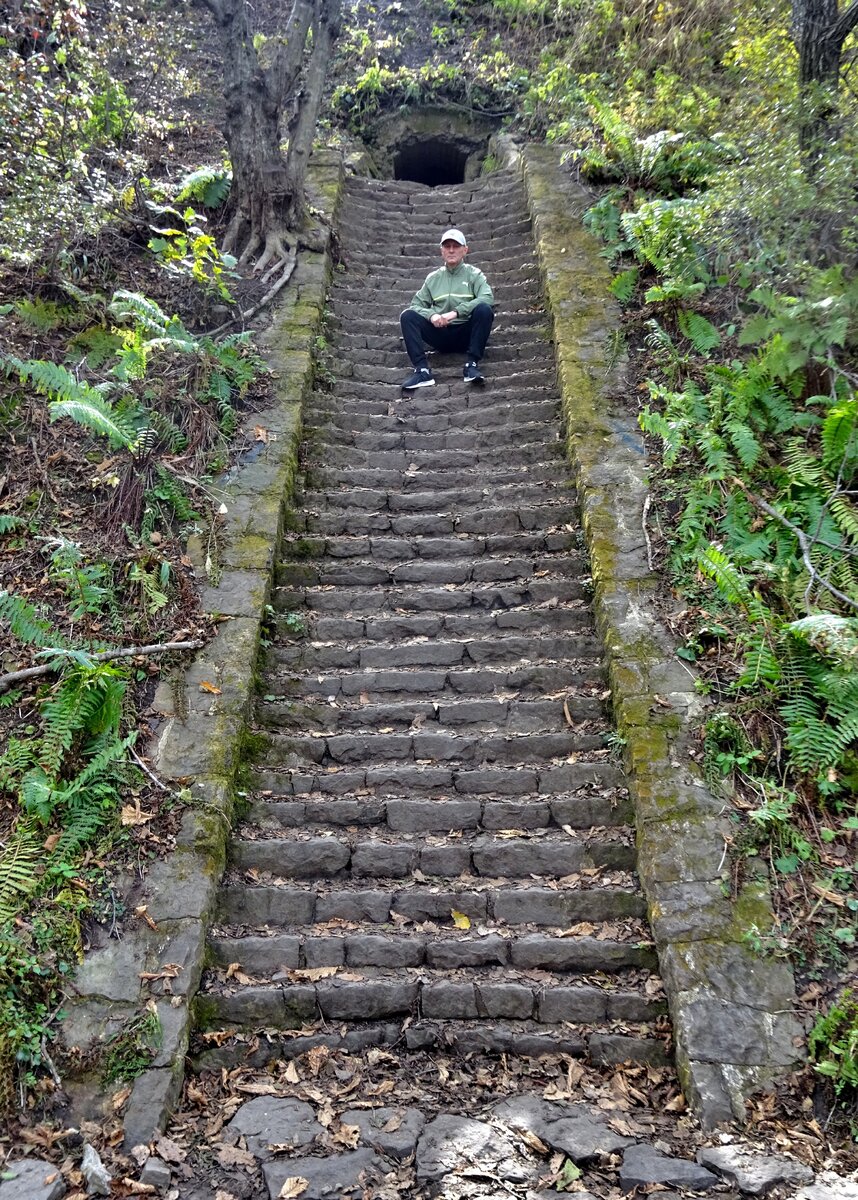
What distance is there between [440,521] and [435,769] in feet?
7.07

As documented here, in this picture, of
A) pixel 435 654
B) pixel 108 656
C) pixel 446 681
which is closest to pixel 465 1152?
pixel 446 681

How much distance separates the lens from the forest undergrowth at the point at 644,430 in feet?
12.5

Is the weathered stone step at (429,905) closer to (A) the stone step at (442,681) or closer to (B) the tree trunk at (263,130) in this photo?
(A) the stone step at (442,681)

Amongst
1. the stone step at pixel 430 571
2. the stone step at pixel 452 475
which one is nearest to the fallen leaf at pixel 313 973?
the stone step at pixel 430 571

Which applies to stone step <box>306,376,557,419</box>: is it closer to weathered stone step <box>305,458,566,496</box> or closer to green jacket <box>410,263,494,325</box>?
green jacket <box>410,263,494,325</box>

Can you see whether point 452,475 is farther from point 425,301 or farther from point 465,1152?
point 465,1152

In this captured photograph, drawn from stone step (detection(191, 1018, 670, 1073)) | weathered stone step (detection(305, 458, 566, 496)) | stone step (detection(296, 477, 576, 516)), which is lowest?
stone step (detection(191, 1018, 670, 1073))

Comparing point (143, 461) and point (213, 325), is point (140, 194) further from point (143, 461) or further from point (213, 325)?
point (143, 461)

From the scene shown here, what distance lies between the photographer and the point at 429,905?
13.1ft

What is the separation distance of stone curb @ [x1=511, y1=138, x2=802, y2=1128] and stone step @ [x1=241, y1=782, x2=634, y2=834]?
0.58ft

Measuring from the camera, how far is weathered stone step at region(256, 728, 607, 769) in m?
4.64

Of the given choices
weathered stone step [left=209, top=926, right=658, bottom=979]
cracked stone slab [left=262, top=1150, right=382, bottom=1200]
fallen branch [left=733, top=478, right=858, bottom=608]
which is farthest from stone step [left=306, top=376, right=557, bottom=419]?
cracked stone slab [left=262, top=1150, right=382, bottom=1200]

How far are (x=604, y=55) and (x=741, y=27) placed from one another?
8.85 ft

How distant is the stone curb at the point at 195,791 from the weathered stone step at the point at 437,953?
263mm
